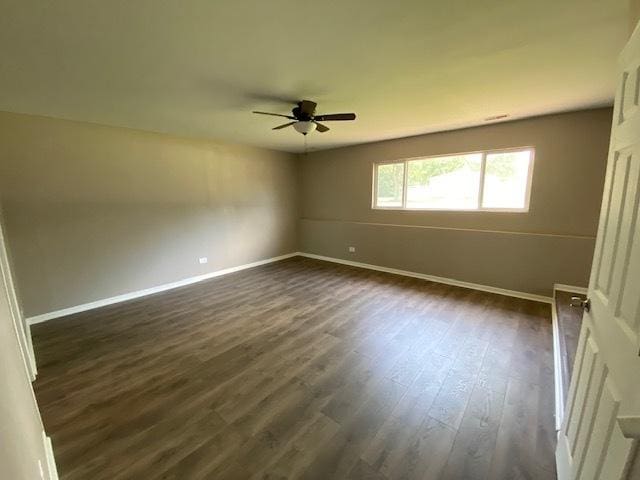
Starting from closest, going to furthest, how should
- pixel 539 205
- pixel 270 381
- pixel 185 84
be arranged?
pixel 270 381
pixel 185 84
pixel 539 205

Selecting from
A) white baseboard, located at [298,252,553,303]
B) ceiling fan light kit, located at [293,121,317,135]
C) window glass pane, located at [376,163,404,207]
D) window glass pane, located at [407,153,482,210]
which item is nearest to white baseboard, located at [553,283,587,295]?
white baseboard, located at [298,252,553,303]

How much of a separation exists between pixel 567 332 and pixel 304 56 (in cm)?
340

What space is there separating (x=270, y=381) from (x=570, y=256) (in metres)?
3.98

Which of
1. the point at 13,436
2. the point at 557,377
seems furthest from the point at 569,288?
the point at 13,436

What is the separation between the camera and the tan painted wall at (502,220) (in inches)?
130

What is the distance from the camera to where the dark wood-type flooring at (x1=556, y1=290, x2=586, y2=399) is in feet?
6.48

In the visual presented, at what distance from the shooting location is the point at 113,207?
12.2ft

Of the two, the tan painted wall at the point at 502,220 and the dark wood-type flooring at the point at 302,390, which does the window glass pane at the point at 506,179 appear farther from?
the dark wood-type flooring at the point at 302,390

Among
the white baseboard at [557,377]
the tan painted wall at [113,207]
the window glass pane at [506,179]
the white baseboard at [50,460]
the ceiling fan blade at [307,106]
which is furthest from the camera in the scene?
the window glass pane at [506,179]

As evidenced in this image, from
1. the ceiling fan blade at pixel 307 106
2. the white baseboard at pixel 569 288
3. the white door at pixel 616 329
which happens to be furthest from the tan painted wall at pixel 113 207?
the white baseboard at pixel 569 288

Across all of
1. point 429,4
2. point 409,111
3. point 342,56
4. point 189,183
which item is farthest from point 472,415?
point 189,183

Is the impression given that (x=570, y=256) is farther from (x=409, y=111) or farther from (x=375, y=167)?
(x=375, y=167)

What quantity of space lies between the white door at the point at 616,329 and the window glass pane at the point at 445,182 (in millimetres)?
3289

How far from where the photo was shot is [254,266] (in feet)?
18.4
